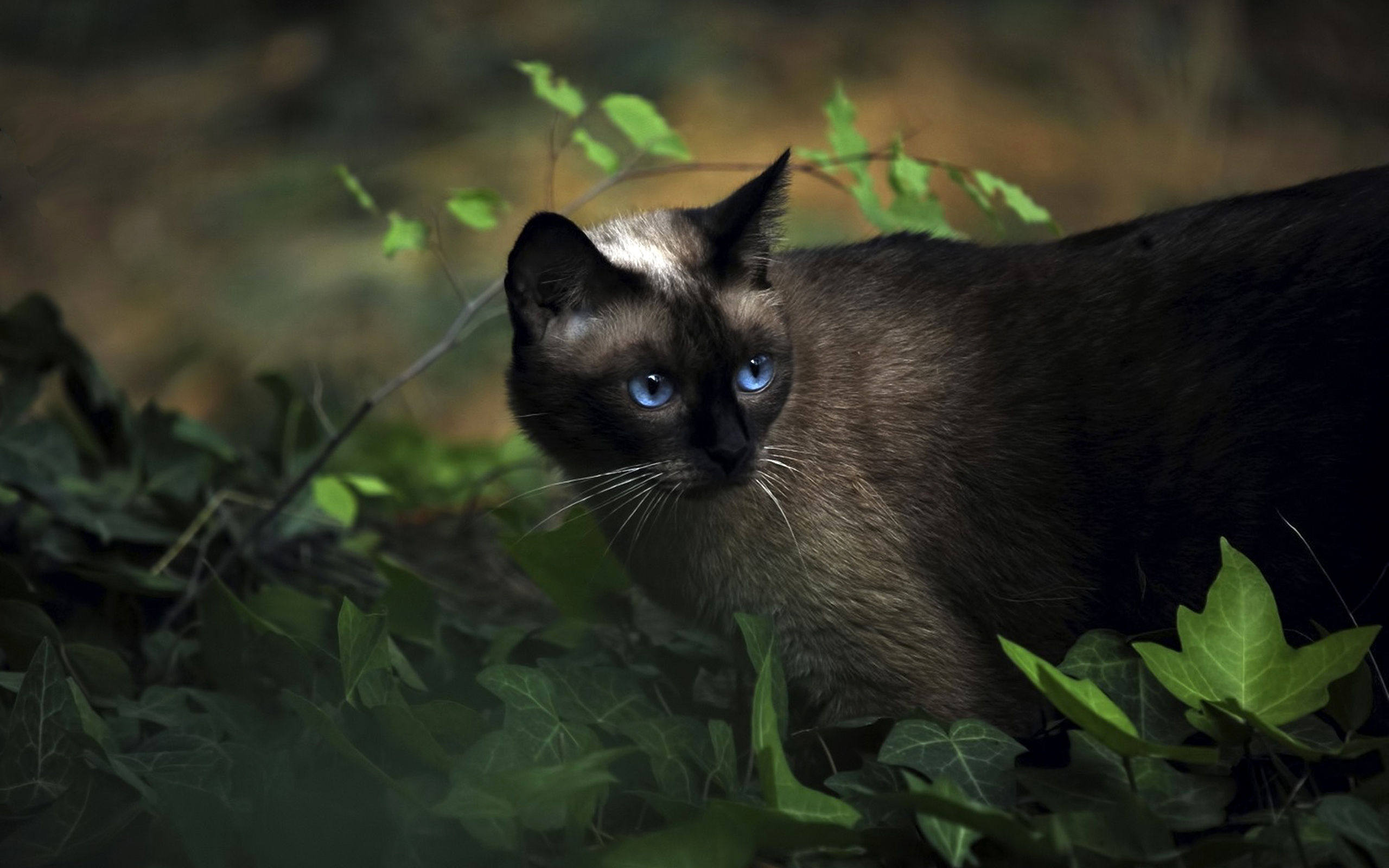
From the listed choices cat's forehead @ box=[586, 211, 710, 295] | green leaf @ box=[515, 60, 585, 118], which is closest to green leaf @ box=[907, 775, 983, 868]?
cat's forehead @ box=[586, 211, 710, 295]

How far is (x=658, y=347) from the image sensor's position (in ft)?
7.66

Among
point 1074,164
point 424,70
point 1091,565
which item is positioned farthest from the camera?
point 424,70

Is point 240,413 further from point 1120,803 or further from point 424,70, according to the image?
point 1120,803

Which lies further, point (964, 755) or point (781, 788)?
point (964, 755)

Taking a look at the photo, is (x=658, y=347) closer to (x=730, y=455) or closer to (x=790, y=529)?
(x=730, y=455)

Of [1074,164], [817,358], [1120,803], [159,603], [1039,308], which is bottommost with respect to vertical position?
[159,603]

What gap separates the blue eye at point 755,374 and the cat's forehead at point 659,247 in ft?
0.72

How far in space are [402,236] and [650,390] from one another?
855 mm

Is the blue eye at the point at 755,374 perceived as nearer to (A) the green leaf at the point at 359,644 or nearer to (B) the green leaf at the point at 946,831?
(A) the green leaf at the point at 359,644

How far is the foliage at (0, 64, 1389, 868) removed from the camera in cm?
163

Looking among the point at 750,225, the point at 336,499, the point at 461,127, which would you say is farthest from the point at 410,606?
the point at 461,127

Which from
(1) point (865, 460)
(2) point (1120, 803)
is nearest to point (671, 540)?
(1) point (865, 460)

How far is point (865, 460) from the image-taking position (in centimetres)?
242

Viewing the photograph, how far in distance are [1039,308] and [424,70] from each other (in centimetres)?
692
